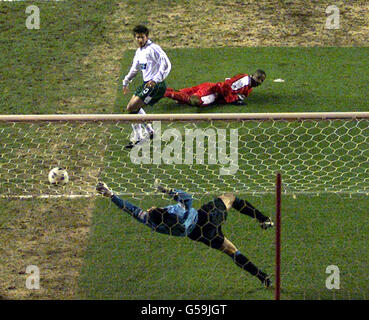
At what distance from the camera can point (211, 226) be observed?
11984 millimetres

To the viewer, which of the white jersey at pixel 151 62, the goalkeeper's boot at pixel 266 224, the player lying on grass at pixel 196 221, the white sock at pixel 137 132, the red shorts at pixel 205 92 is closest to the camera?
the player lying on grass at pixel 196 221

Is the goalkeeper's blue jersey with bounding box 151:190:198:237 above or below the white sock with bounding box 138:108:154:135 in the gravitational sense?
below

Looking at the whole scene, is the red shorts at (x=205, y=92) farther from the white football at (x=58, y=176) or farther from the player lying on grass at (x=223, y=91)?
the white football at (x=58, y=176)

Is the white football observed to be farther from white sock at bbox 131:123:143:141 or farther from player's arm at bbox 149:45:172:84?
player's arm at bbox 149:45:172:84

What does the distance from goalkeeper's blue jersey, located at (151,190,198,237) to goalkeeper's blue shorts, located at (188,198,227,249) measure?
85mm

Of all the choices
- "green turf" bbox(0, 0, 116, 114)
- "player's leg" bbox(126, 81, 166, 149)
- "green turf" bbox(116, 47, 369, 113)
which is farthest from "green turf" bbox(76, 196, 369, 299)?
"green turf" bbox(0, 0, 116, 114)

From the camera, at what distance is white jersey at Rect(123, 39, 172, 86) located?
15.6m

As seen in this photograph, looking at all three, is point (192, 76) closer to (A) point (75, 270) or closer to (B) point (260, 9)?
(B) point (260, 9)

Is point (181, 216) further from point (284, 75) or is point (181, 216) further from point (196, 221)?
point (284, 75)

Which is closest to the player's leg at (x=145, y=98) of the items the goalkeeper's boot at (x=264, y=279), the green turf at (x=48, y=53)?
the green turf at (x=48, y=53)

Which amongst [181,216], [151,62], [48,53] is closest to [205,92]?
[151,62]

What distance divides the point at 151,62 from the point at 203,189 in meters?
2.77

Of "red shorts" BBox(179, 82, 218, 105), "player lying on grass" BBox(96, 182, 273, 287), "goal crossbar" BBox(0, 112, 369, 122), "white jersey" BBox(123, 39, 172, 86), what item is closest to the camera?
"goal crossbar" BBox(0, 112, 369, 122)

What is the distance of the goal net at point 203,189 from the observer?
11.9 metres
